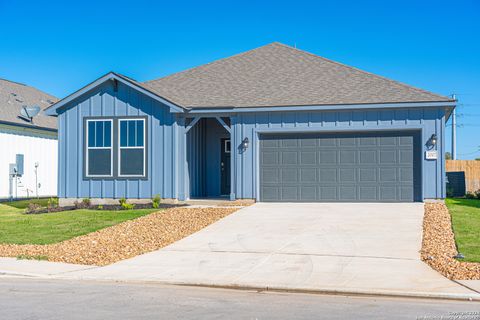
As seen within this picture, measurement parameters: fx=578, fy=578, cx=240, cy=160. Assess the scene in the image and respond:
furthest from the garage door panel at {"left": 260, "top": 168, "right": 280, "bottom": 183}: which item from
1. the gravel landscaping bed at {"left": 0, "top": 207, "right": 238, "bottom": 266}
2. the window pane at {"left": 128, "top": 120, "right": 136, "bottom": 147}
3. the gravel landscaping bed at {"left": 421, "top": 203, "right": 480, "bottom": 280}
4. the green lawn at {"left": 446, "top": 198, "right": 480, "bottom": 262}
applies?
the green lawn at {"left": 446, "top": 198, "right": 480, "bottom": 262}

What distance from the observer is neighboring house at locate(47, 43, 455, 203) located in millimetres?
18562

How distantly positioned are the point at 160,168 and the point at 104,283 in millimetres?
10099

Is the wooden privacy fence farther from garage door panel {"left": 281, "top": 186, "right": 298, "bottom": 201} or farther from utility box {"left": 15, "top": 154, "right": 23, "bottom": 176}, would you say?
utility box {"left": 15, "top": 154, "right": 23, "bottom": 176}

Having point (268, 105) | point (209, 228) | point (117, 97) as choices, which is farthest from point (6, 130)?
point (209, 228)

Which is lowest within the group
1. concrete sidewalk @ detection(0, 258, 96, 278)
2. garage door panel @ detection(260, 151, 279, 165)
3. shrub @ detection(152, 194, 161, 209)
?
concrete sidewalk @ detection(0, 258, 96, 278)

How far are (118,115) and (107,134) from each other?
2.55ft

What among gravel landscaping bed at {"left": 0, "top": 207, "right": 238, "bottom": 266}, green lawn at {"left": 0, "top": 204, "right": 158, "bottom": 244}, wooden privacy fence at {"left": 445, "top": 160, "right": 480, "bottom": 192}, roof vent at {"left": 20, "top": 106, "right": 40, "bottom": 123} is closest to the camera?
gravel landscaping bed at {"left": 0, "top": 207, "right": 238, "bottom": 266}

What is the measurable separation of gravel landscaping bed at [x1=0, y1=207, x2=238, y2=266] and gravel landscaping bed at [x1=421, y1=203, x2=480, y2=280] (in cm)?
575

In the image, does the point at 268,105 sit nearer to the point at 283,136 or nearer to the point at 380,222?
the point at 283,136

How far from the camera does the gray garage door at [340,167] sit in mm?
18609

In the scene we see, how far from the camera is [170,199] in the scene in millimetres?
19531

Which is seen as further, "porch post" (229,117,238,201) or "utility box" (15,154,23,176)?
"utility box" (15,154,23,176)

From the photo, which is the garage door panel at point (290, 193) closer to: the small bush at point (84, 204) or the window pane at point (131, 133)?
the window pane at point (131, 133)

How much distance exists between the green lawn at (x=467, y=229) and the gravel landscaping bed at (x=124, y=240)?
6.41 meters
